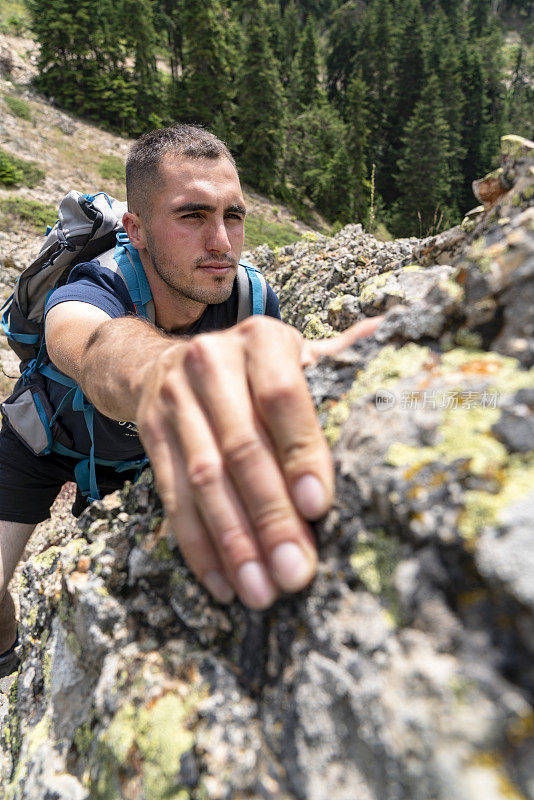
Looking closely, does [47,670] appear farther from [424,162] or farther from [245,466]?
[424,162]

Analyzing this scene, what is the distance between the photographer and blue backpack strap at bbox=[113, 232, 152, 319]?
3.58 m

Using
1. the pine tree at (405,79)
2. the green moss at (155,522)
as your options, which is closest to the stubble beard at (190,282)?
the green moss at (155,522)

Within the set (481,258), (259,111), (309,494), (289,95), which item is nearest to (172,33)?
(289,95)

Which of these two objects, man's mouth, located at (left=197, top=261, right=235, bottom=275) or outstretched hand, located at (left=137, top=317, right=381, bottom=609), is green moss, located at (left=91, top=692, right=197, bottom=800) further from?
man's mouth, located at (left=197, top=261, right=235, bottom=275)

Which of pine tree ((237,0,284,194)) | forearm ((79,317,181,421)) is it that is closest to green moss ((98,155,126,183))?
pine tree ((237,0,284,194))

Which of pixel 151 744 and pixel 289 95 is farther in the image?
pixel 289 95

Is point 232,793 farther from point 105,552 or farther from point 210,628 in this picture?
point 105,552

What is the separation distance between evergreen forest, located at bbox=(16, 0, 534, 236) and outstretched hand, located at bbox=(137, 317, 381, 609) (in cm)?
2782

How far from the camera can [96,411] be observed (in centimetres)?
344

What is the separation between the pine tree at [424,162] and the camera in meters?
34.8

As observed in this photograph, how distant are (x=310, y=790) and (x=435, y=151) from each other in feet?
139

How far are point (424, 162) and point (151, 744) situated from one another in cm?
4172

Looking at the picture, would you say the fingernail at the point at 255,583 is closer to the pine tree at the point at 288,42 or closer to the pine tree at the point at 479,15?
the pine tree at the point at 288,42

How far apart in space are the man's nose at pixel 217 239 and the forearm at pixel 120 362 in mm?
1540
